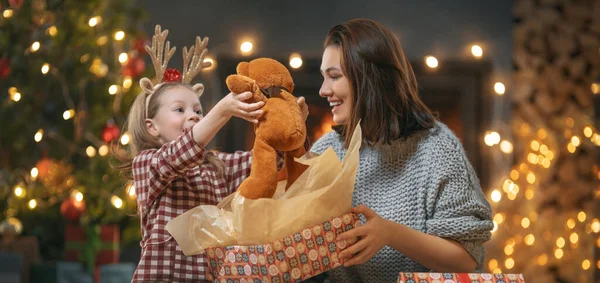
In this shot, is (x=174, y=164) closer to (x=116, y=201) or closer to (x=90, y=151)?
(x=116, y=201)

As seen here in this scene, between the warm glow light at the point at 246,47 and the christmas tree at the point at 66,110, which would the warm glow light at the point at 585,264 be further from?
the christmas tree at the point at 66,110

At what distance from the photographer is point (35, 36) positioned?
3.46m

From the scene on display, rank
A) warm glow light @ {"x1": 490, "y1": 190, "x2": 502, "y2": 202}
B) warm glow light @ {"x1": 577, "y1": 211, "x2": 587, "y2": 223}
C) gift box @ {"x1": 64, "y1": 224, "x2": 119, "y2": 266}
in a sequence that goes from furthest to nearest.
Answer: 1. warm glow light @ {"x1": 577, "y1": 211, "x2": 587, "y2": 223}
2. warm glow light @ {"x1": 490, "y1": 190, "x2": 502, "y2": 202}
3. gift box @ {"x1": 64, "y1": 224, "x2": 119, "y2": 266}

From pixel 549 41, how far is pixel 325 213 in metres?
3.09

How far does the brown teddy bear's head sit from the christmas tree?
6.74 ft

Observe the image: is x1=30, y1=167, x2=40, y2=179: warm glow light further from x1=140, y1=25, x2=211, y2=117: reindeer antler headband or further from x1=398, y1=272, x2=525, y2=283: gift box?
x1=398, y1=272, x2=525, y2=283: gift box

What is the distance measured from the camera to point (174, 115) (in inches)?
71.9

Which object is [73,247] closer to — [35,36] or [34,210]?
[34,210]

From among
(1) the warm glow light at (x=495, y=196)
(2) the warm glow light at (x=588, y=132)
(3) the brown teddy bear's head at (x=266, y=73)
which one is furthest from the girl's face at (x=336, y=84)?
(2) the warm glow light at (x=588, y=132)

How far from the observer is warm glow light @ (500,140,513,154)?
4.12 metres

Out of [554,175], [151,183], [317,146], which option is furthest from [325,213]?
[554,175]

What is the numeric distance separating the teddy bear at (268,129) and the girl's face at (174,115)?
1.19 ft

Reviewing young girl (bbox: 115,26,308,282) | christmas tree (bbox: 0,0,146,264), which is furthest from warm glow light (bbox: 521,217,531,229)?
young girl (bbox: 115,26,308,282)

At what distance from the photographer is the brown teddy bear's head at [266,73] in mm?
1500
